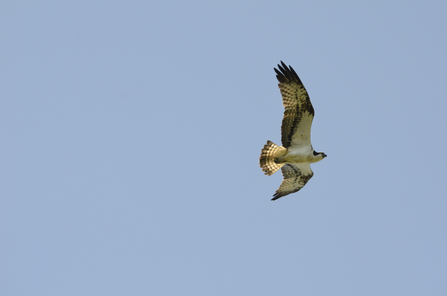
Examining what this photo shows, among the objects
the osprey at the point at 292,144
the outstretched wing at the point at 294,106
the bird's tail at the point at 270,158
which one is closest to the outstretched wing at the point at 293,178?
the osprey at the point at 292,144

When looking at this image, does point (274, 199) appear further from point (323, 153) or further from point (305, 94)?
point (305, 94)

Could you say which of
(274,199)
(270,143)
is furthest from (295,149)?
(274,199)

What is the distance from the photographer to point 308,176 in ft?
43.0

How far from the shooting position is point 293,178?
13188 millimetres

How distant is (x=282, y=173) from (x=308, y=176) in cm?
72

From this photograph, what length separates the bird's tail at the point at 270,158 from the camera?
12766 mm

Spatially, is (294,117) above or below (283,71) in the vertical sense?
below

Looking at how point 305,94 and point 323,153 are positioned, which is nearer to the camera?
point 305,94

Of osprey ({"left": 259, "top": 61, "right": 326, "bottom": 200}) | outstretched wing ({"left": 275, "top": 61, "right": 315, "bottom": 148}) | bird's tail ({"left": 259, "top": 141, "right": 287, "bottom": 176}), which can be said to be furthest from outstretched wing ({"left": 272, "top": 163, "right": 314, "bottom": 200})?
outstretched wing ({"left": 275, "top": 61, "right": 315, "bottom": 148})

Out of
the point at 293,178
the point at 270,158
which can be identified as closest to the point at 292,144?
the point at 270,158

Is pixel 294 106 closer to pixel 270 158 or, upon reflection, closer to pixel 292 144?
pixel 292 144

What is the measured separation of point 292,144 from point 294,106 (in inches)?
49.0

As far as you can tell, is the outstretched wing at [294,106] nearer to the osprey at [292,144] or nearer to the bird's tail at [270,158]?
the osprey at [292,144]

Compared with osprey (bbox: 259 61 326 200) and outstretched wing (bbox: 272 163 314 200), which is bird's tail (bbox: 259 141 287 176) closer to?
osprey (bbox: 259 61 326 200)
